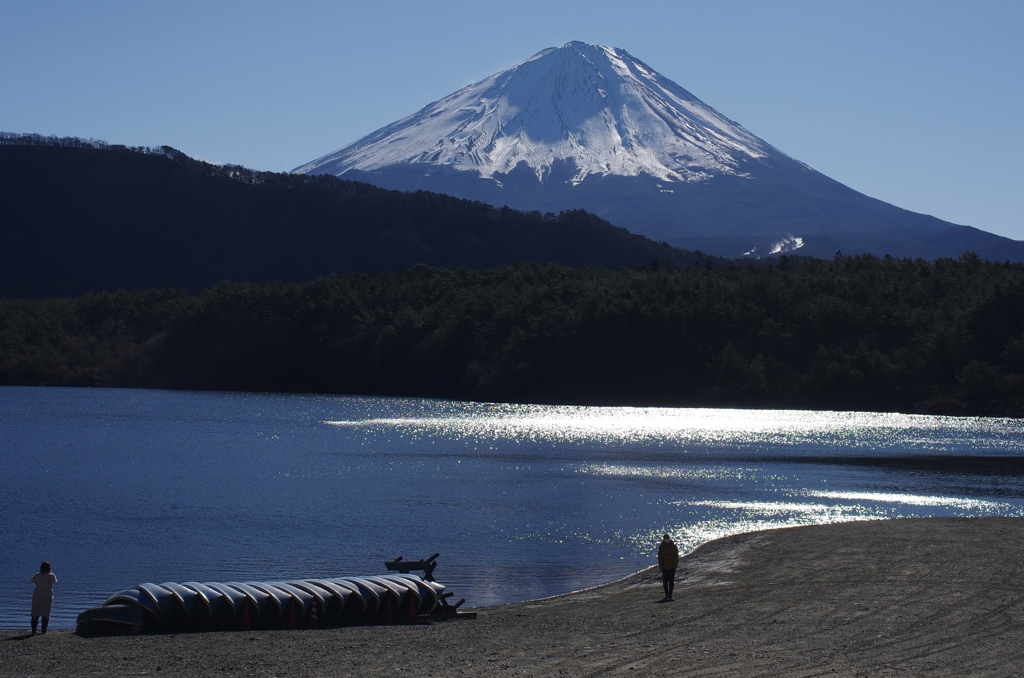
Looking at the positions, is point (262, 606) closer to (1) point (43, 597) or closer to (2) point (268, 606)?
(2) point (268, 606)

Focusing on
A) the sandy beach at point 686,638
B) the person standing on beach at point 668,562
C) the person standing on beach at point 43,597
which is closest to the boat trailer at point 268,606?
the sandy beach at point 686,638

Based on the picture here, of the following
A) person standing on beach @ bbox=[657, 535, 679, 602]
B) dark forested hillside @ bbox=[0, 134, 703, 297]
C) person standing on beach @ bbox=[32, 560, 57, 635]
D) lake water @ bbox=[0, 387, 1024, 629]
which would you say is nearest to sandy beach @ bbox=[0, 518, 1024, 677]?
person standing on beach @ bbox=[657, 535, 679, 602]

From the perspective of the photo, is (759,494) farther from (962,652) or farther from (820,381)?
(820,381)

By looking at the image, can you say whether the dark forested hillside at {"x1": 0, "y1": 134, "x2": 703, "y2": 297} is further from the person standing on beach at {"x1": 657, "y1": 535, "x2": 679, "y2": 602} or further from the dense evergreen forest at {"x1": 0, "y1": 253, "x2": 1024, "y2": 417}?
the person standing on beach at {"x1": 657, "y1": 535, "x2": 679, "y2": 602}

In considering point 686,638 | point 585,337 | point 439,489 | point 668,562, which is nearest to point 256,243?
point 585,337

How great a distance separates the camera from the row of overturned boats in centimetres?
1956

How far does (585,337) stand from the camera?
10350 centimetres

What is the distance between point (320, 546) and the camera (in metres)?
30.0

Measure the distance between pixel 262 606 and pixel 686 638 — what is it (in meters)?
7.18

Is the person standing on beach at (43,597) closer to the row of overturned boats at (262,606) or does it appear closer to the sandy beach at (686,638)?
the sandy beach at (686,638)

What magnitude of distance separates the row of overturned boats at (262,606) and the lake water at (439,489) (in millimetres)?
2297

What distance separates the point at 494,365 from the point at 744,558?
262ft

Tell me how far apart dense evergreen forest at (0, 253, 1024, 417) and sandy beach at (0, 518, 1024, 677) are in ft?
228

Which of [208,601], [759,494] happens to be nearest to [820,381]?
[759,494]
